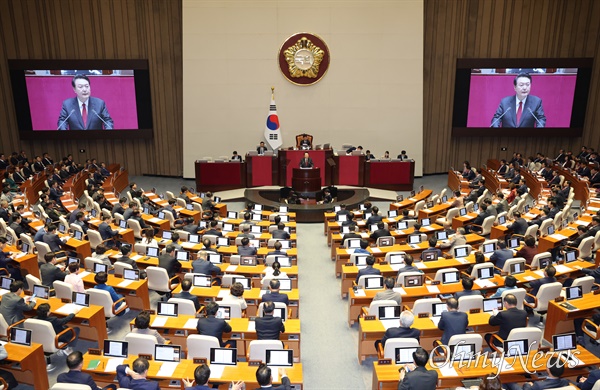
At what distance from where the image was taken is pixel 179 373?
6488 millimetres

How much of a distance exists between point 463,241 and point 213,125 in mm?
13897

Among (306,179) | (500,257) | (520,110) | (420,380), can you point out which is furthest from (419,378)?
(520,110)

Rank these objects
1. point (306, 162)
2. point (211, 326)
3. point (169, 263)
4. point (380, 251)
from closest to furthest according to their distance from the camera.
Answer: point (211, 326)
point (169, 263)
point (380, 251)
point (306, 162)

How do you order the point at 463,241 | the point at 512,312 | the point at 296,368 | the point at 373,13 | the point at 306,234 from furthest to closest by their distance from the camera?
the point at 373,13
the point at 306,234
the point at 463,241
the point at 512,312
the point at 296,368

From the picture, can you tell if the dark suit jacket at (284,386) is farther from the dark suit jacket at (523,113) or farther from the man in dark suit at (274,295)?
the dark suit jacket at (523,113)

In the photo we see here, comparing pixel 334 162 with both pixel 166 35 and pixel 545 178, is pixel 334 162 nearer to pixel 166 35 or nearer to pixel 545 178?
pixel 545 178

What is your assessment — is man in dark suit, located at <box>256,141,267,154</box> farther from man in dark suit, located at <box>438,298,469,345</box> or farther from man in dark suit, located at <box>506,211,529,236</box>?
man in dark suit, located at <box>438,298,469,345</box>

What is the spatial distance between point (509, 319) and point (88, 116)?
20251 millimetres

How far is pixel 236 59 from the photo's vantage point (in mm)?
21766

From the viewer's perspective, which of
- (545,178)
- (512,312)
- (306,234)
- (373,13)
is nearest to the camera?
(512,312)

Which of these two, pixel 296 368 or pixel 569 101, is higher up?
pixel 569 101

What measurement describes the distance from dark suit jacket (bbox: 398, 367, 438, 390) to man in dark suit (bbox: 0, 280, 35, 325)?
239 inches

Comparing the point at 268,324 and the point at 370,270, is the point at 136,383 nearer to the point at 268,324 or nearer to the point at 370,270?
the point at 268,324

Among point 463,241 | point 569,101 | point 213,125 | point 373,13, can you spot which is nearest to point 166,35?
point 213,125
